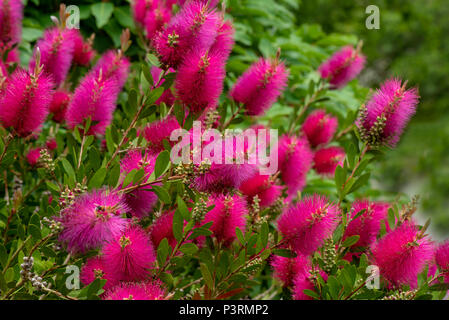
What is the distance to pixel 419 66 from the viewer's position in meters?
6.48

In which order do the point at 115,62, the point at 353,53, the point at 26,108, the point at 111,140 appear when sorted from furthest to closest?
the point at 353,53
the point at 115,62
the point at 111,140
the point at 26,108

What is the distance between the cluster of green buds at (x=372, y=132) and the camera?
0.95 m

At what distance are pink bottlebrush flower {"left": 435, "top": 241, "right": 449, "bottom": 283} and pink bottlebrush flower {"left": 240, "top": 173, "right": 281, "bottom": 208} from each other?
324 millimetres

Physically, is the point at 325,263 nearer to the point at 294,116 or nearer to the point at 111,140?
the point at 111,140

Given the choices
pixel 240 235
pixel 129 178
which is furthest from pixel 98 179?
pixel 240 235

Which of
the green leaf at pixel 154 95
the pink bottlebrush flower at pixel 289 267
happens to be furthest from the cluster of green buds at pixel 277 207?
the green leaf at pixel 154 95

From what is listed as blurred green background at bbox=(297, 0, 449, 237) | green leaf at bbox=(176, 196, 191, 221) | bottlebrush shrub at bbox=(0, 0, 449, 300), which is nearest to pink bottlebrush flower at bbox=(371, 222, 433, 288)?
bottlebrush shrub at bbox=(0, 0, 449, 300)

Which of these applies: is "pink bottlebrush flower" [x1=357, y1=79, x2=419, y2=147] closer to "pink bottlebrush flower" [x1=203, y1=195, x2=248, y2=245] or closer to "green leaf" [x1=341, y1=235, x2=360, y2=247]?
"green leaf" [x1=341, y1=235, x2=360, y2=247]

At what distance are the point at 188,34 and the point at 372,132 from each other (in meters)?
0.39

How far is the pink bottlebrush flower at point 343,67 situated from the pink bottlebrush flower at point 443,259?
0.58 m

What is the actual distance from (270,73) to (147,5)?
16.6 inches

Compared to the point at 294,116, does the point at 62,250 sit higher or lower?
lower

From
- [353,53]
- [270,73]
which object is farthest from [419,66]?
[270,73]

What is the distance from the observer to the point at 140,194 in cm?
84
